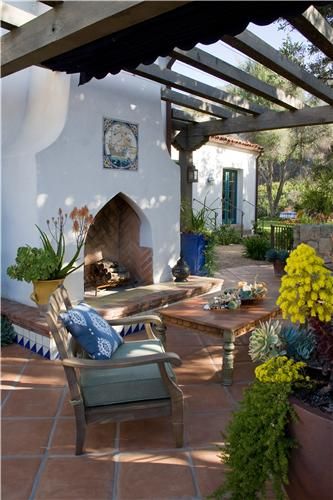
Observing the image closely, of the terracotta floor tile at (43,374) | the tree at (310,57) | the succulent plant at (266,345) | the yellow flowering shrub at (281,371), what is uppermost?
the tree at (310,57)

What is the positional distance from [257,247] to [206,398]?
6.98 meters

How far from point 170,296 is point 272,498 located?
3.18 metres

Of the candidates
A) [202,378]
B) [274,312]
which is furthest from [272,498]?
[274,312]

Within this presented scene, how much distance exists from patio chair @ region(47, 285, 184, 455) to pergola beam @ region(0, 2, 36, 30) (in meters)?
2.04

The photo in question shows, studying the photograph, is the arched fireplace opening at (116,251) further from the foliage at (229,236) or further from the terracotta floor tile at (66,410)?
the foliage at (229,236)

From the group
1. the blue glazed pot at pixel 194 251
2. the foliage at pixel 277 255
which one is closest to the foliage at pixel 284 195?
the foliage at pixel 277 255

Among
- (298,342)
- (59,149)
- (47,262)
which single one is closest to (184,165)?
(59,149)

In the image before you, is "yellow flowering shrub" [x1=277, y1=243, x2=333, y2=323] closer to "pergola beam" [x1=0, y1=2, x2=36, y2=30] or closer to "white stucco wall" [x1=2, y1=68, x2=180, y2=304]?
"pergola beam" [x1=0, y1=2, x2=36, y2=30]

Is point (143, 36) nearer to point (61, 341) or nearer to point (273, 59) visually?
point (273, 59)

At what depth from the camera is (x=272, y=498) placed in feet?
7.20

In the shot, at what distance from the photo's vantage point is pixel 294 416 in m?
1.80

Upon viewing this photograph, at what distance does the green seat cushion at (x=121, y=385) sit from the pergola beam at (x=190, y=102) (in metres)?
4.41

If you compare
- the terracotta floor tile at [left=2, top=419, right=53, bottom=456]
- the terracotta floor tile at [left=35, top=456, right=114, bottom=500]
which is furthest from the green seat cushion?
the terracotta floor tile at [left=2, top=419, right=53, bottom=456]

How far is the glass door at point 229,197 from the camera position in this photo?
44.0 feet
